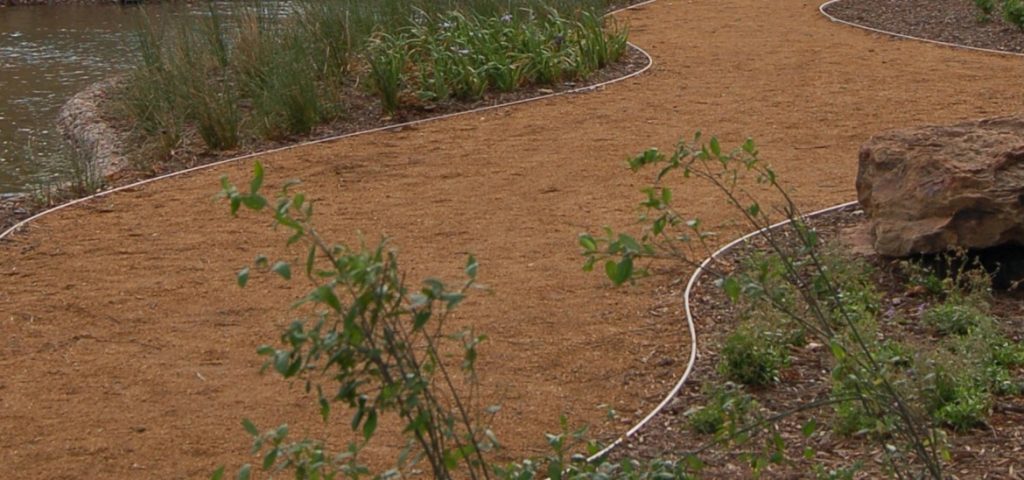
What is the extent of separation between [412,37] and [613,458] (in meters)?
5.61

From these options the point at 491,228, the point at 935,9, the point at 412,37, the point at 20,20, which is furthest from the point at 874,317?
the point at 20,20

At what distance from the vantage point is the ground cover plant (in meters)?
7.82

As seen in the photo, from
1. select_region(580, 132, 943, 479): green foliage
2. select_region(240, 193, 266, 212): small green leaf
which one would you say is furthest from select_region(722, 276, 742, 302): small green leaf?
select_region(240, 193, 266, 212): small green leaf

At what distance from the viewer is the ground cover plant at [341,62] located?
308 inches

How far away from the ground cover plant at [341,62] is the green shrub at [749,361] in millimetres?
4039

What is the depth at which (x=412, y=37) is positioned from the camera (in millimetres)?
9016

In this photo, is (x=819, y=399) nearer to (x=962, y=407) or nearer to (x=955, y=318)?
(x=962, y=407)

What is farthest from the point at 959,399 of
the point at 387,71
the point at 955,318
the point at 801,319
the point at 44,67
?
the point at 44,67

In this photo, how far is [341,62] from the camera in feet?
28.6

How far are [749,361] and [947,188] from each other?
1052 millimetres

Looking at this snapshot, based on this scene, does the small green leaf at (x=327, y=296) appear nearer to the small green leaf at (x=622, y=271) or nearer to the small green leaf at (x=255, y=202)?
the small green leaf at (x=255, y=202)

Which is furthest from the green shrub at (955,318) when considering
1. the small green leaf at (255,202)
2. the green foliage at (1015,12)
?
the green foliage at (1015,12)

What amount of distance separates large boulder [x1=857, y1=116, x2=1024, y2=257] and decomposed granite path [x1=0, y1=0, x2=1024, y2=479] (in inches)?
32.7

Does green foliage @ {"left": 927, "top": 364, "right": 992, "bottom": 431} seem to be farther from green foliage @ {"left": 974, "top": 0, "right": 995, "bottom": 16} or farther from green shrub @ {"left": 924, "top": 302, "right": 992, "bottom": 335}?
green foliage @ {"left": 974, "top": 0, "right": 995, "bottom": 16}
